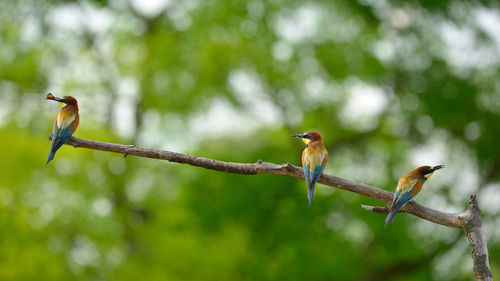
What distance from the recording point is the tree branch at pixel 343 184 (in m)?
3.10

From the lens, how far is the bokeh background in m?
11.5

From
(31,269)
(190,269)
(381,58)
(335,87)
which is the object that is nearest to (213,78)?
(335,87)

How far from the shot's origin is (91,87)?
14.6 meters

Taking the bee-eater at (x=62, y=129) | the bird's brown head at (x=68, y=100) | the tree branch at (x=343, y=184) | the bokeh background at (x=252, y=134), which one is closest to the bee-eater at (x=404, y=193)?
the tree branch at (x=343, y=184)

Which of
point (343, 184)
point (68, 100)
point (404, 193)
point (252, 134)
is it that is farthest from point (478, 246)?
point (252, 134)

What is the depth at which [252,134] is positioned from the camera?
15875 millimetres

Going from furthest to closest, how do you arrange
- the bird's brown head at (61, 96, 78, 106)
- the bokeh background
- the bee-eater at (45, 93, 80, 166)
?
the bokeh background → the bird's brown head at (61, 96, 78, 106) → the bee-eater at (45, 93, 80, 166)

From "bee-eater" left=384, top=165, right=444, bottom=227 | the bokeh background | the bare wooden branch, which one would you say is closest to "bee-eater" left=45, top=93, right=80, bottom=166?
"bee-eater" left=384, top=165, right=444, bottom=227

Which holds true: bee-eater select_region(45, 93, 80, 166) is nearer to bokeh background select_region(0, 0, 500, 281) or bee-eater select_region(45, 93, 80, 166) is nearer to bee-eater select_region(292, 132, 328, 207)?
bee-eater select_region(292, 132, 328, 207)

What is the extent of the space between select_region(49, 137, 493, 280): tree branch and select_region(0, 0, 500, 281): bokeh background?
771 centimetres

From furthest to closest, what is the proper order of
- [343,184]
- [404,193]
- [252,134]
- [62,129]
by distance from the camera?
[252,134], [62,129], [404,193], [343,184]

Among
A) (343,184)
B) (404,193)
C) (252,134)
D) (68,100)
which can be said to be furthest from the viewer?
(252,134)

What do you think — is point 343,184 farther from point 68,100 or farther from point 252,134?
point 252,134

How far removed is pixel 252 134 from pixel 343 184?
41.8 feet
